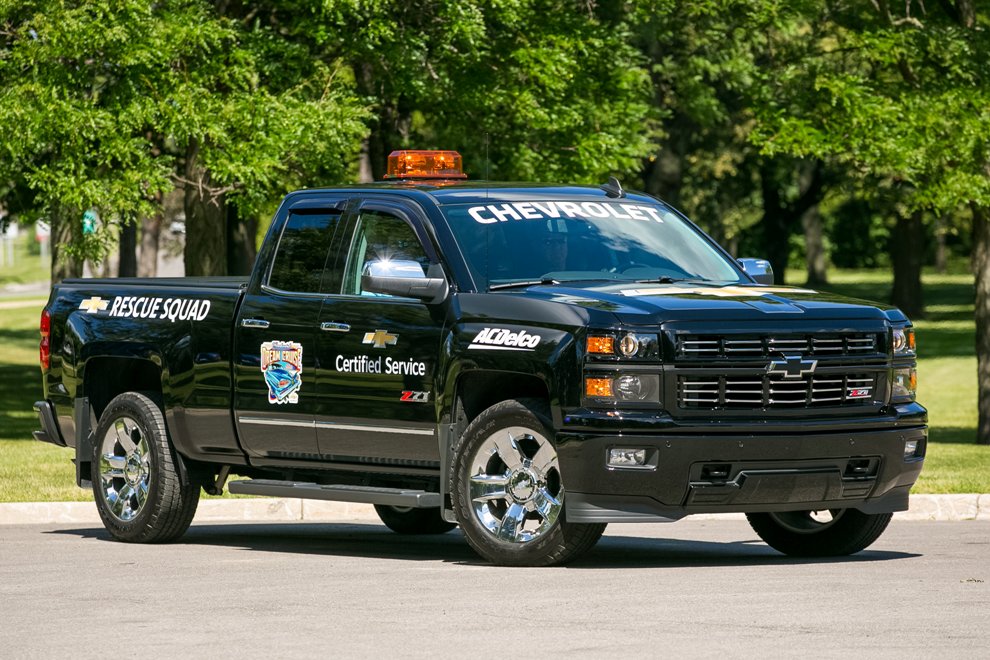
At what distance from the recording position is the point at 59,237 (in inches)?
1147

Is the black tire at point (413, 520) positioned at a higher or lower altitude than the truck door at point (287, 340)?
lower

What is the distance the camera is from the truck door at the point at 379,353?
33.2 feet

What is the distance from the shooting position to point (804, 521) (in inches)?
428

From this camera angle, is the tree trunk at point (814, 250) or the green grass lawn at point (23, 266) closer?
the tree trunk at point (814, 250)

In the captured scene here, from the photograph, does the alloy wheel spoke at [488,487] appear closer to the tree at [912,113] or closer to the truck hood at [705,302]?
the truck hood at [705,302]

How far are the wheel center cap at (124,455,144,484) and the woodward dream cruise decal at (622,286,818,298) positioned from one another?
359cm

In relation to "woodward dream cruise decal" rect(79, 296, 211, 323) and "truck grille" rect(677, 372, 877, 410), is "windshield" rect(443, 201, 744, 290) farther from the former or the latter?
"woodward dream cruise decal" rect(79, 296, 211, 323)

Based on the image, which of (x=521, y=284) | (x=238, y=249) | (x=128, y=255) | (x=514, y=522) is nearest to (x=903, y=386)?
(x=521, y=284)

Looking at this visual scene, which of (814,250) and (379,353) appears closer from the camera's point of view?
(379,353)

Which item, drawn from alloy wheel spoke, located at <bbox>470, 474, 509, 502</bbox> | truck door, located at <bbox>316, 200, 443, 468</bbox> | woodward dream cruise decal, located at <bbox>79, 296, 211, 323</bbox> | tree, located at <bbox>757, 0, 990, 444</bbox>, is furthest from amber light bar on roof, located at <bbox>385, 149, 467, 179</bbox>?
Result: tree, located at <bbox>757, 0, 990, 444</bbox>

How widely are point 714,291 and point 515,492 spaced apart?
145 centimetres

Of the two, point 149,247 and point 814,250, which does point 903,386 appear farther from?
point 814,250

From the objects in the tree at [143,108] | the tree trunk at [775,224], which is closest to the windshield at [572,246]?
the tree at [143,108]

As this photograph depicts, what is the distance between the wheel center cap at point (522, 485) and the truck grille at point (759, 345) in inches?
39.9
